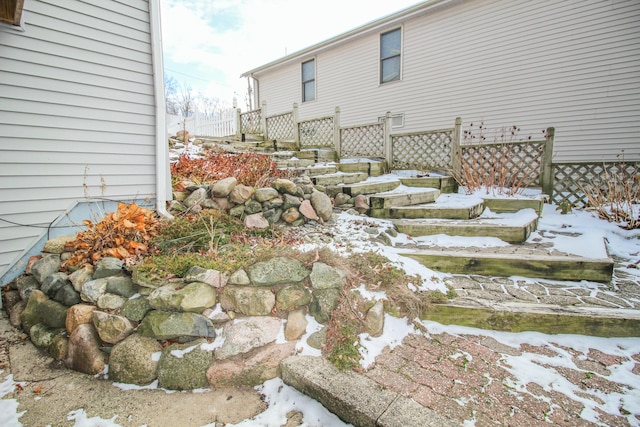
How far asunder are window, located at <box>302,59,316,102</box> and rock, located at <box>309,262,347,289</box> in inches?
379

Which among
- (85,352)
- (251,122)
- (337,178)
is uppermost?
(251,122)

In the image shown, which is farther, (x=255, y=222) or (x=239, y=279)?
(x=255, y=222)

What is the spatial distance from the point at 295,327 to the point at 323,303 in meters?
0.26

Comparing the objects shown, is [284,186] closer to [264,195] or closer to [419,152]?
[264,195]

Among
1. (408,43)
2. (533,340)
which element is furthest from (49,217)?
(408,43)

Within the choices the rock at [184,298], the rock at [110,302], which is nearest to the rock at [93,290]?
the rock at [110,302]

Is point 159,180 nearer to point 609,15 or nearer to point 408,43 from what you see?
point 408,43

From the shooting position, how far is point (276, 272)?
2275 mm

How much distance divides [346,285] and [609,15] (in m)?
8.06

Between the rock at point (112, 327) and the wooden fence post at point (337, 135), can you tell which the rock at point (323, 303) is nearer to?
the rock at point (112, 327)

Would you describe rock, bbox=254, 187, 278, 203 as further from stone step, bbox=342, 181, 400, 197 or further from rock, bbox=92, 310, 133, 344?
rock, bbox=92, 310, 133, 344

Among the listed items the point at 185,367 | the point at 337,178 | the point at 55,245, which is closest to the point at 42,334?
the point at 55,245

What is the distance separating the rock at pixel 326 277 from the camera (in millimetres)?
2227

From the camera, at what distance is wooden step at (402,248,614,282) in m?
2.64
